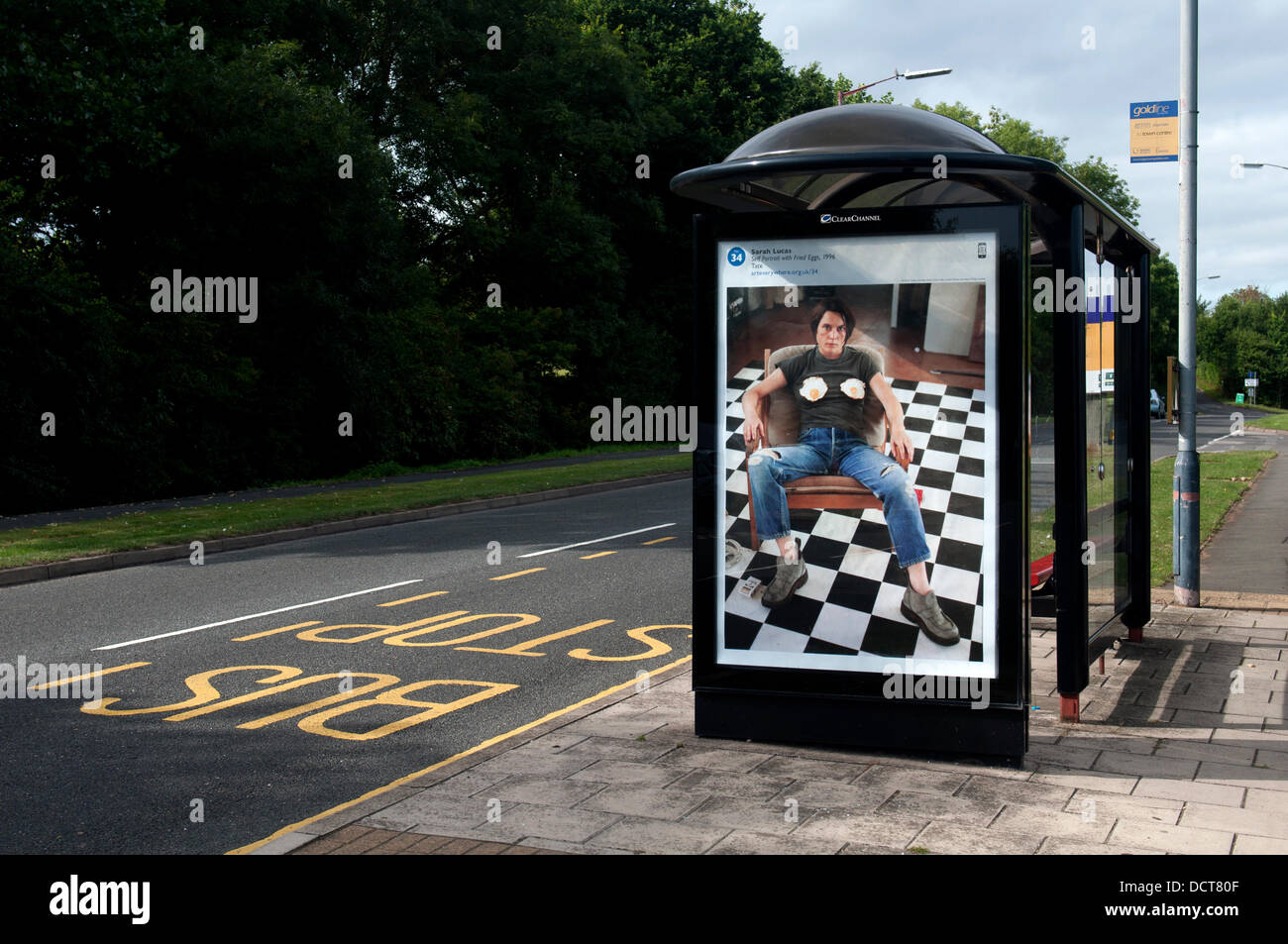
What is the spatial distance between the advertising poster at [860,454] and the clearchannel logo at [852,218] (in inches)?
3.2

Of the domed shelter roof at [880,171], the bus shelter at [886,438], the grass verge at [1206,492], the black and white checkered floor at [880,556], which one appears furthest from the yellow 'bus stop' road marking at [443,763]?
the grass verge at [1206,492]

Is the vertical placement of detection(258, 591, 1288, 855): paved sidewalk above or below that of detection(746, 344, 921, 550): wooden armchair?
below

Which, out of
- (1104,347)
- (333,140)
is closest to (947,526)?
(1104,347)

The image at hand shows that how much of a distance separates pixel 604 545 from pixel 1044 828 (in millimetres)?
9745

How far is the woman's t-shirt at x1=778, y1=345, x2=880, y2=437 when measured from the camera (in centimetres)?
536

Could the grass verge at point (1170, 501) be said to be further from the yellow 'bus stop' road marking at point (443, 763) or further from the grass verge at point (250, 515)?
the grass verge at point (250, 515)

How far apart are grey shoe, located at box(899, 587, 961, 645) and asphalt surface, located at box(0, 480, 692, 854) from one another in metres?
2.16

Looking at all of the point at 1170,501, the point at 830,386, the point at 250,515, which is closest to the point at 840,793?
the point at 830,386

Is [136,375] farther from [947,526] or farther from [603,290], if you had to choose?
[603,290]

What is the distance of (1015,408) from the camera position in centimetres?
518

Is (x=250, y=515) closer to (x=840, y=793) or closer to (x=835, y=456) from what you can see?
(x=835, y=456)

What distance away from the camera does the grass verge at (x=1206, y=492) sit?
1205cm

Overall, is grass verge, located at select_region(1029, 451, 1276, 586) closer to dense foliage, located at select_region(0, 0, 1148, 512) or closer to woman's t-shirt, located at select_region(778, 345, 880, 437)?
woman's t-shirt, located at select_region(778, 345, 880, 437)

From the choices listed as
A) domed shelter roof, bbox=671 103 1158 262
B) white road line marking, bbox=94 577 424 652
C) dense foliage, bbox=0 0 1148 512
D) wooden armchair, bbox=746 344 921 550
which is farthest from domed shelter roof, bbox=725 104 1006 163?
dense foliage, bbox=0 0 1148 512
